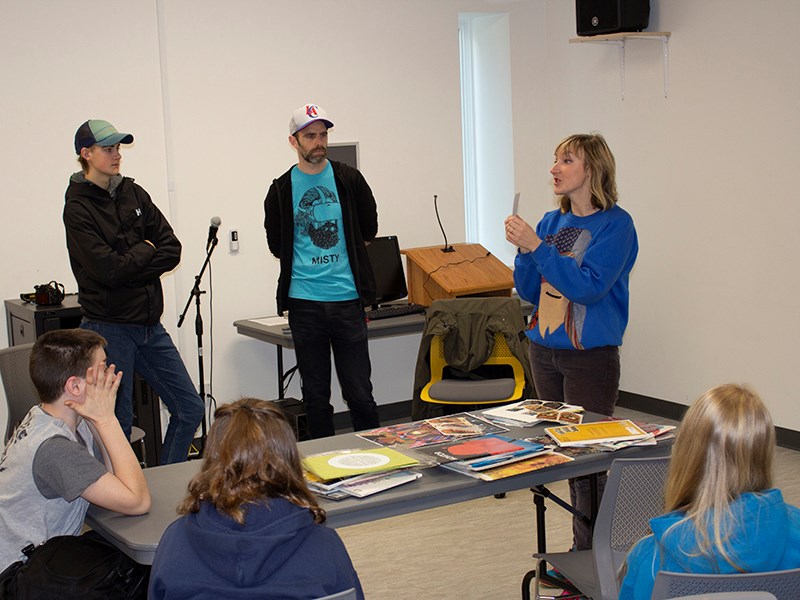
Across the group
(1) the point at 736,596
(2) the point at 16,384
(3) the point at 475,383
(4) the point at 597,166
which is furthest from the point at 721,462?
(3) the point at 475,383

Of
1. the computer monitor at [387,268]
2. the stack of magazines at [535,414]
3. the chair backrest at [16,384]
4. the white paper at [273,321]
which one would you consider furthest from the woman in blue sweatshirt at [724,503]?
the computer monitor at [387,268]

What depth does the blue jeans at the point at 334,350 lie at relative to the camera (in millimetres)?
4438

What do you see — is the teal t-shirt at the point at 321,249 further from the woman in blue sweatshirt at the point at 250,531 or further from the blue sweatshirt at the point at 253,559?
the blue sweatshirt at the point at 253,559

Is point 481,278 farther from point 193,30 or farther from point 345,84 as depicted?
point 193,30

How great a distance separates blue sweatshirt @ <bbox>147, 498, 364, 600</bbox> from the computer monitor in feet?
13.0

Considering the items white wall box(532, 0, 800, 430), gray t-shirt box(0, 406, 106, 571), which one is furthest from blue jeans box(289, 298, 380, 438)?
white wall box(532, 0, 800, 430)

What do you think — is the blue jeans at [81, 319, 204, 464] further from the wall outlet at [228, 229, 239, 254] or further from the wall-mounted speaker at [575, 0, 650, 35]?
the wall-mounted speaker at [575, 0, 650, 35]

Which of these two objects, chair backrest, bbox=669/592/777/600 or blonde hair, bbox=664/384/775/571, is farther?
blonde hair, bbox=664/384/775/571

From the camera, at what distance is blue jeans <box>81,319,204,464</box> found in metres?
4.02

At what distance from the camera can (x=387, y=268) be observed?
591 cm

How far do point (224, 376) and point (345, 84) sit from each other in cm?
190

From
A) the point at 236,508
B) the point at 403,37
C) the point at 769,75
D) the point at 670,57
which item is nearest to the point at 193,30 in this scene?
the point at 403,37

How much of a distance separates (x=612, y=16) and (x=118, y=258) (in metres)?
3.31

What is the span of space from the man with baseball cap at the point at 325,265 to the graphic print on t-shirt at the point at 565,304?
1.20 meters
